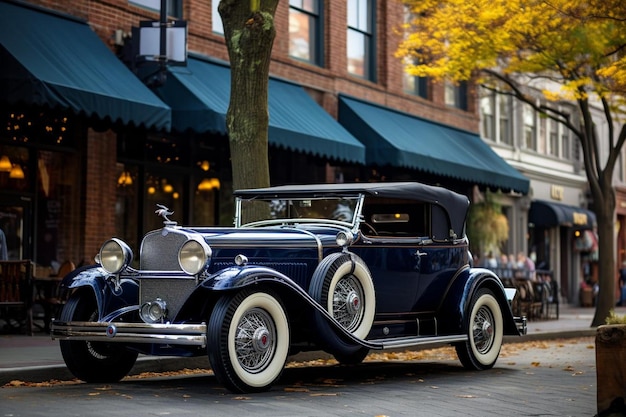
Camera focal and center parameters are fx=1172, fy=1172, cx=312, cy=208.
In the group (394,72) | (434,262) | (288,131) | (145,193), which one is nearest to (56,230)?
(145,193)

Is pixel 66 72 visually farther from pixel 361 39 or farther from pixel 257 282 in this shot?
pixel 361 39

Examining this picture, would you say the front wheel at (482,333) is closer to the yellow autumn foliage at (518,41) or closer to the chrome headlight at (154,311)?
the chrome headlight at (154,311)

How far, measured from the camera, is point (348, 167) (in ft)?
77.9

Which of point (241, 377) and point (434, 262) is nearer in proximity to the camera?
point (241, 377)

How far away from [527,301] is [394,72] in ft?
20.3

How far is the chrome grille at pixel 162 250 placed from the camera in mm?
9836

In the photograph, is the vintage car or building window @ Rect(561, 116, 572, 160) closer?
the vintage car

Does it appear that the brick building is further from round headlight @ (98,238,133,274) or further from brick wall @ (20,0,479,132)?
round headlight @ (98,238,133,274)

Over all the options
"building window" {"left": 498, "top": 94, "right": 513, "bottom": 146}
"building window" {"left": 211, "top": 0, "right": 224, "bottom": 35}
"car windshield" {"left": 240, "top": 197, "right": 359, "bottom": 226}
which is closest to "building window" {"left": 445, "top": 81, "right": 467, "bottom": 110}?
"building window" {"left": 498, "top": 94, "right": 513, "bottom": 146}

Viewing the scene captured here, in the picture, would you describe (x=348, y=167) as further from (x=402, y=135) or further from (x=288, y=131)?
(x=288, y=131)

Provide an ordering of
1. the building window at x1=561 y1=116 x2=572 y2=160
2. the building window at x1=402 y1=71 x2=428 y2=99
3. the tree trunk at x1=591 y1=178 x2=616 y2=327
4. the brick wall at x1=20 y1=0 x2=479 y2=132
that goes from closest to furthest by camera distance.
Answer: the brick wall at x1=20 y1=0 x2=479 y2=132, the tree trunk at x1=591 y1=178 x2=616 y2=327, the building window at x1=402 y1=71 x2=428 y2=99, the building window at x1=561 y1=116 x2=572 y2=160

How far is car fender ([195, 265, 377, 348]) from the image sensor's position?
29.9ft

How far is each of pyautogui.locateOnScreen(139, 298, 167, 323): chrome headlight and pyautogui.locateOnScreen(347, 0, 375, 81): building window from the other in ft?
50.9

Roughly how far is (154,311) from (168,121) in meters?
7.13
